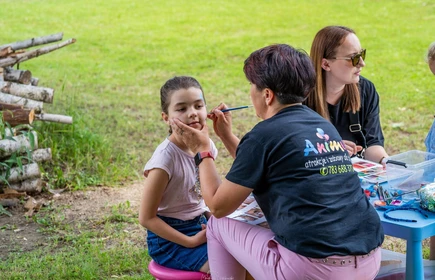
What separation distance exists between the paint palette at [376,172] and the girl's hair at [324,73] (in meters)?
0.51

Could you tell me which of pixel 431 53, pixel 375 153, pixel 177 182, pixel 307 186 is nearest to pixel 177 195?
pixel 177 182

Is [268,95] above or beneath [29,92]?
above

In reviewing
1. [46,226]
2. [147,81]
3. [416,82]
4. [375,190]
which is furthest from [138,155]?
[416,82]

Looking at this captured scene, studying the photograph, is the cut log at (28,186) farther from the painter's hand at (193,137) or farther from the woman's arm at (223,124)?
the painter's hand at (193,137)

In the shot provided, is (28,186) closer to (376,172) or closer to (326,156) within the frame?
(376,172)

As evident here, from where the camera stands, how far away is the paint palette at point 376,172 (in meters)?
3.11

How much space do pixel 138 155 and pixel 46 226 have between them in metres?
1.66

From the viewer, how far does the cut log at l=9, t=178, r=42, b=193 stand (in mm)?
5223

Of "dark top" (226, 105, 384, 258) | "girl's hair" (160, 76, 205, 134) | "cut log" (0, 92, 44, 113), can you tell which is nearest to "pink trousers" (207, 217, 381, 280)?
"dark top" (226, 105, 384, 258)

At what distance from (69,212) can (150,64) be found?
16.9 feet

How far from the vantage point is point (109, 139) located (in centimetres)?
652

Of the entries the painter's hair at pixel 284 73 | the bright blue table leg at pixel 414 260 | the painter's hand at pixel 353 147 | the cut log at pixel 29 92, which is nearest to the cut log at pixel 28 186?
the cut log at pixel 29 92

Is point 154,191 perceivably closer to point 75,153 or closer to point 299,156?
point 299,156

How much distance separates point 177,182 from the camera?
3174mm
